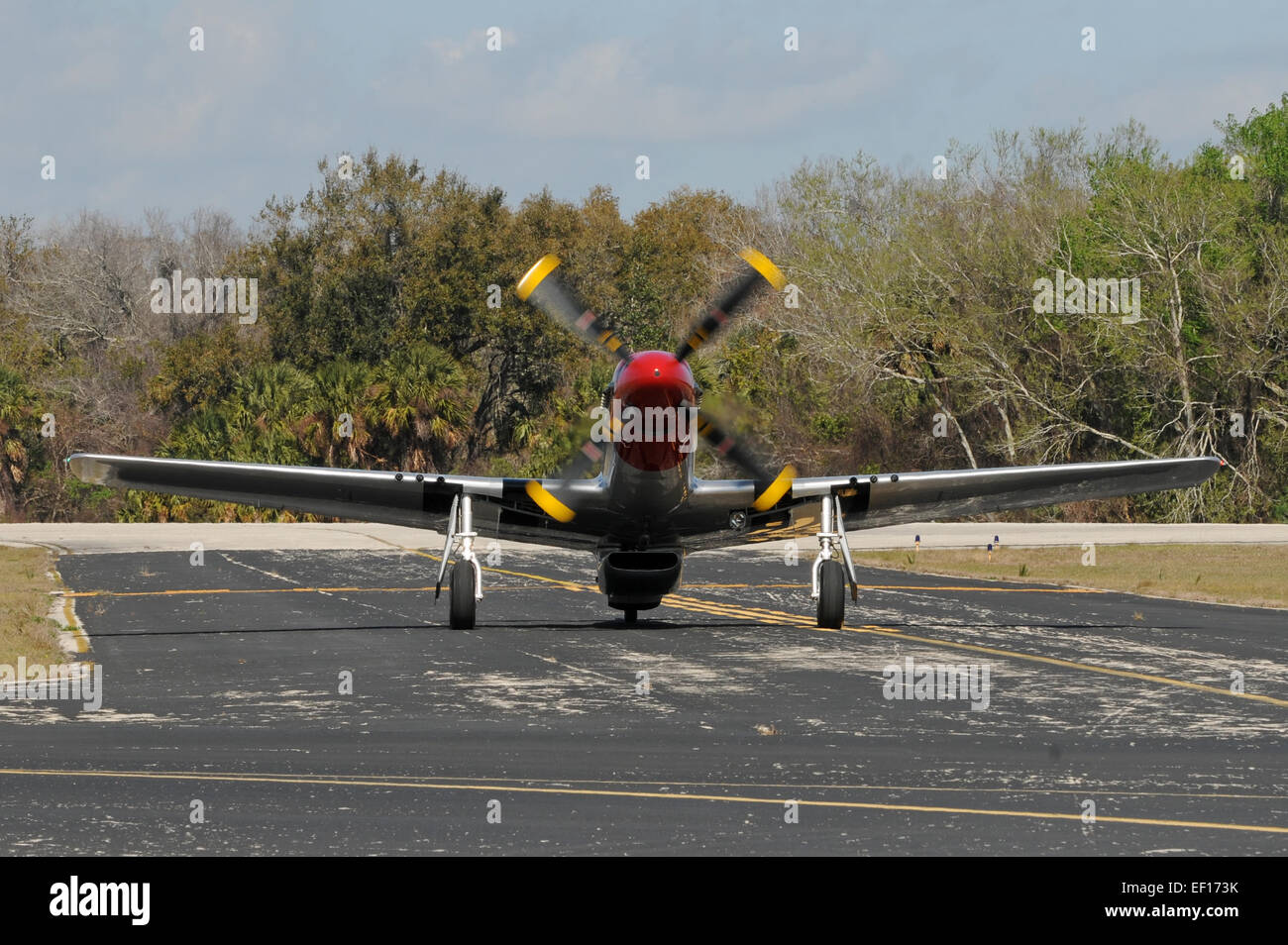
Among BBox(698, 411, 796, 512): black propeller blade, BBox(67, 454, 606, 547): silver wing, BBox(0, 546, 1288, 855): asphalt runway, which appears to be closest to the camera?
BBox(0, 546, 1288, 855): asphalt runway

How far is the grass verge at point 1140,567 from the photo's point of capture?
2958 centimetres

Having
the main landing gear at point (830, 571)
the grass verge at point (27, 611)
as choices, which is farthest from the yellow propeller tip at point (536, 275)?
the grass verge at point (27, 611)

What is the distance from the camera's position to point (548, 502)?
2005cm

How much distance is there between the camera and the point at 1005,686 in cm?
1609

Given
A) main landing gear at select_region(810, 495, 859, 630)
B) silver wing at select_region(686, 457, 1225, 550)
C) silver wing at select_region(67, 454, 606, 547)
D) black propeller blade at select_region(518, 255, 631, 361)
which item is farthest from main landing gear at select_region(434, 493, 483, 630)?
main landing gear at select_region(810, 495, 859, 630)

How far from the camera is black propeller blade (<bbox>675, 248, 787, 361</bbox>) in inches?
787

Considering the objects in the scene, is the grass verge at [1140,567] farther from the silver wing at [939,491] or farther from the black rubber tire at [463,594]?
the black rubber tire at [463,594]

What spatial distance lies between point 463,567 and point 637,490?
3.06 meters

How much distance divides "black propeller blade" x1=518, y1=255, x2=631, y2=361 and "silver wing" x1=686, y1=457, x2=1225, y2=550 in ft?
8.26

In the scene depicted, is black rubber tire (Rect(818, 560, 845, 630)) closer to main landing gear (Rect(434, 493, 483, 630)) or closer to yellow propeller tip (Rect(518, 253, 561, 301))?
main landing gear (Rect(434, 493, 483, 630))

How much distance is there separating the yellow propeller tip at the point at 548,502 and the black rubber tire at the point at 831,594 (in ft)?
11.9
